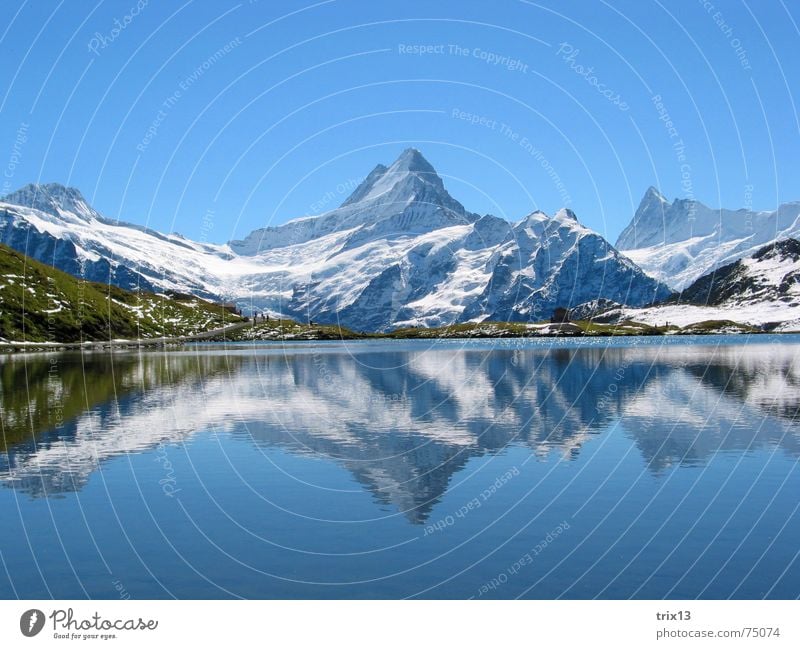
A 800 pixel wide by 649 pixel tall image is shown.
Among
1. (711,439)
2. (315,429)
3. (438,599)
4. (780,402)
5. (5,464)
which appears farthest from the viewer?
(780,402)

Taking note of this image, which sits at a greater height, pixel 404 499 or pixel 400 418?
pixel 400 418

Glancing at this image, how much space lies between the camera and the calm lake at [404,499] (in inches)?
1249

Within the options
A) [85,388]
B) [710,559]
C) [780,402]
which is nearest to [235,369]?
[85,388]

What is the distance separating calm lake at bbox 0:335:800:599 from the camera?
31734 mm

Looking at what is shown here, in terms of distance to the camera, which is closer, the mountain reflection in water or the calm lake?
the calm lake

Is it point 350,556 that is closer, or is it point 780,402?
point 350,556

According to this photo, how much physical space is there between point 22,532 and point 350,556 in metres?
16.4

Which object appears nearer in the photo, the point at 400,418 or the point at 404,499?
the point at 404,499

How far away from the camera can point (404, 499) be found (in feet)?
149

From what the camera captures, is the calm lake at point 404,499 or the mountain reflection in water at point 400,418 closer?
the calm lake at point 404,499

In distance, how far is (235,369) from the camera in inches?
6624

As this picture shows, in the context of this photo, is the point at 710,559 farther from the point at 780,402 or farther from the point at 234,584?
the point at 780,402

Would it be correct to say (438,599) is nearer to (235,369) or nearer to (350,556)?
(350,556)
